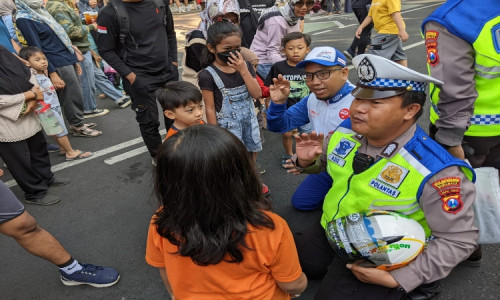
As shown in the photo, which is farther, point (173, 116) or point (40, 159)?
point (40, 159)

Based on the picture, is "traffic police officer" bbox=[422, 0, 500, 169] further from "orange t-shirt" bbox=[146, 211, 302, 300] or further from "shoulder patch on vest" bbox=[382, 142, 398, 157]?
"orange t-shirt" bbox=[146, 211, 302, 300]

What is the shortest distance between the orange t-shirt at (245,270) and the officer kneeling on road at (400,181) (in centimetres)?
64

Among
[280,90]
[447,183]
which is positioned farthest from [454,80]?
[280,90]

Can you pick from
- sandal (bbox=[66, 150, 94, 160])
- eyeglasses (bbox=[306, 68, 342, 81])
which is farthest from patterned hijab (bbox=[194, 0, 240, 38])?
sandal (bbox=[66, 150, 94, 160])

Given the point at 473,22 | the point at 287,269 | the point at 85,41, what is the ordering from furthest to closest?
the point at 85,41 < the point at 473,22 < the point at 287,269

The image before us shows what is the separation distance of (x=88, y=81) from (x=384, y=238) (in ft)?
18.0

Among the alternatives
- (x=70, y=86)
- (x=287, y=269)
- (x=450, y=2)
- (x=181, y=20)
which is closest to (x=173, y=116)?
(x=287, y=269)

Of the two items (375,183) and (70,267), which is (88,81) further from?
(375,183)

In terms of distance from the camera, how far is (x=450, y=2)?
6.14ft

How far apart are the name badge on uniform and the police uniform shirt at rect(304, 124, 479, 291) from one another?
45 centimetres

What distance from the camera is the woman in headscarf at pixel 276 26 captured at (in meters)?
4.03

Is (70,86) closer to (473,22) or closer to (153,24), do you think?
(153,24)

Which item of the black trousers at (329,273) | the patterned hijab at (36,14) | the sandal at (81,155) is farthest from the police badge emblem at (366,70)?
the patterned hijab at (36,14)

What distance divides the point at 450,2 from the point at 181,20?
47.7ft
